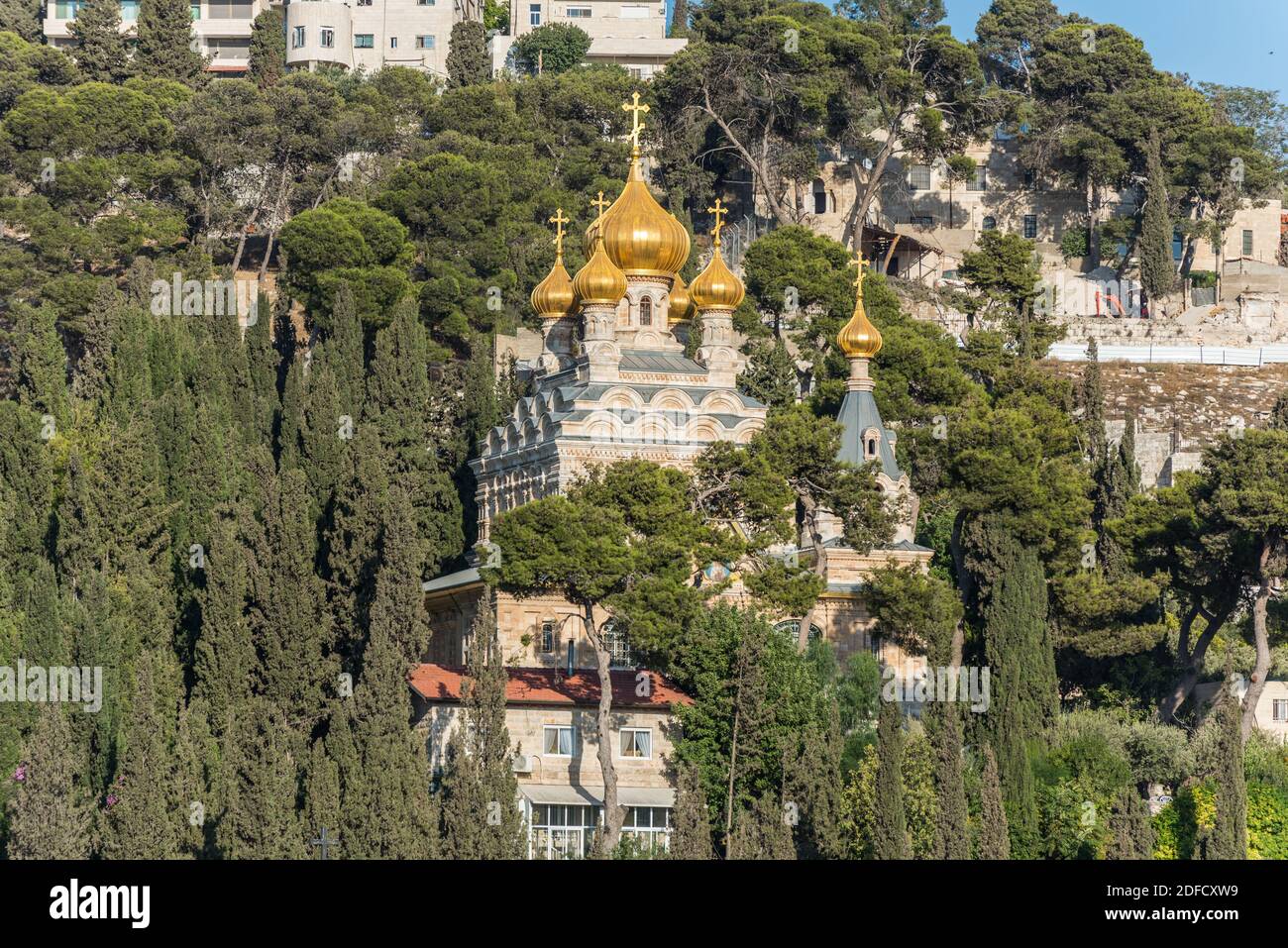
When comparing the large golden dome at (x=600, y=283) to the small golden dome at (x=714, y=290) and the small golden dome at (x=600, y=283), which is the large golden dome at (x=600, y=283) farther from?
the small golden dome at (x=714, y=290)

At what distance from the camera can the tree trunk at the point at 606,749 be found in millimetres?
49812

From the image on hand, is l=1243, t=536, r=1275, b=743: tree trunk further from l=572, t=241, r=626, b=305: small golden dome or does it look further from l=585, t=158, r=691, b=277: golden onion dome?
l=585, t=158, r=691, b=277: golden onion dome

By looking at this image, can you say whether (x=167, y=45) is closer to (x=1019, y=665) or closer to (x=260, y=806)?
(x=1019, y=665)

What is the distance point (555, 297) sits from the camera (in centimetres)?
6925

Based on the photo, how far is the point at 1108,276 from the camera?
92.6 m

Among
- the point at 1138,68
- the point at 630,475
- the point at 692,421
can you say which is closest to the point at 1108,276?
the point at 1138,68

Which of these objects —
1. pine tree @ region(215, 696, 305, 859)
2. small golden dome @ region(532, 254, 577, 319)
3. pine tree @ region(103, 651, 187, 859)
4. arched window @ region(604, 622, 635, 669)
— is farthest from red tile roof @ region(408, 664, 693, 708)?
small golden dome @ region(532, 254, 577, 319)

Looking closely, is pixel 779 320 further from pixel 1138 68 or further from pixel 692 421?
pixel 1138 68

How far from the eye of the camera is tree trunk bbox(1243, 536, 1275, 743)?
55906mm

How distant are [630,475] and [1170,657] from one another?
13.7 metres

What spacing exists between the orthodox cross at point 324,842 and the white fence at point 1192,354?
43029mm

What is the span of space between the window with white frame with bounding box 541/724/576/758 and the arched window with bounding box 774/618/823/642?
517 centimetres

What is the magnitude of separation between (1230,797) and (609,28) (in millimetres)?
64333

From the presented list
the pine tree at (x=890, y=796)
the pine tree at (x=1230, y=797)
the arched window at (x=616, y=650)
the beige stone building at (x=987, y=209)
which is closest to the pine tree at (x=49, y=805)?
the pine tree at (x=890, y=796)
